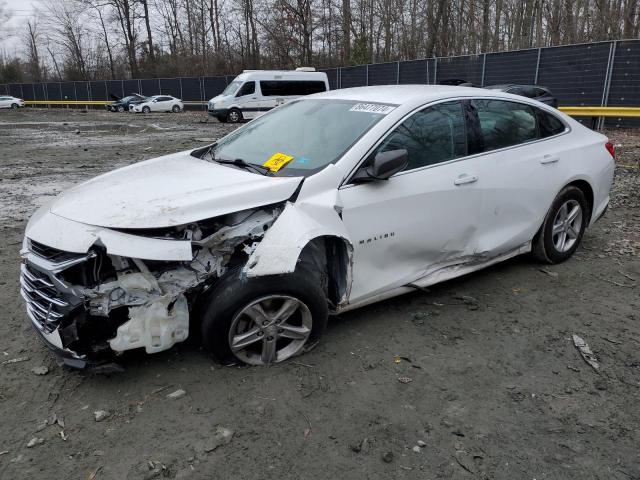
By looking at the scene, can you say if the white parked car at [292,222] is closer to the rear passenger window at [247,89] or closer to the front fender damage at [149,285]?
the front fender damage at [149,285]

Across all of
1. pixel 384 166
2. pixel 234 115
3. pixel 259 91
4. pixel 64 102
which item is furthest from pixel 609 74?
pixel 64 102

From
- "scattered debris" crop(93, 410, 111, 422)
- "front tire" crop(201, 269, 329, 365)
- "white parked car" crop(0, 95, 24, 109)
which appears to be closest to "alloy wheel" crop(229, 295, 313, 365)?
"front tire" crop(201, 269, 329, 365)

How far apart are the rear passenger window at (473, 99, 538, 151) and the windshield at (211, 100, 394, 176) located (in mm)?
926

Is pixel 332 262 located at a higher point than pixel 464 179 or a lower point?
lower

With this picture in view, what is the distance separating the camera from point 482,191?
3.88 meters

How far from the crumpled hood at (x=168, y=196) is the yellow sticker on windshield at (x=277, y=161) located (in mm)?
154

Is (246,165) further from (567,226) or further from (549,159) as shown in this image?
(567,226)

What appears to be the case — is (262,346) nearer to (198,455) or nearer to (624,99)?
(198,455)

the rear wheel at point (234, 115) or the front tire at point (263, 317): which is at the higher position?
the rear wheel at point (234, 115)

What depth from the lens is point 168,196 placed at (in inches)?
117

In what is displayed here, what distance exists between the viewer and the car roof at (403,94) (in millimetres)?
3764

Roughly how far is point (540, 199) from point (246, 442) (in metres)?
3.19

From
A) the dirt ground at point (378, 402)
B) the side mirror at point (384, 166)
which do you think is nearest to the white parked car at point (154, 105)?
the dirt ground at point (378, 402)

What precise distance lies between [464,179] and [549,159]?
1133 mm
